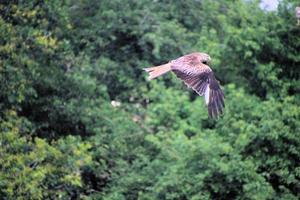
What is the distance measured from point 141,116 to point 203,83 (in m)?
5.70

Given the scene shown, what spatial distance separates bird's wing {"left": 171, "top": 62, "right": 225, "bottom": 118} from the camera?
25.6ft

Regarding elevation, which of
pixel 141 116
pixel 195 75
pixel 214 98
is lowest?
pixel 141 116

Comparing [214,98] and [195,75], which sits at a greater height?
[195,75]

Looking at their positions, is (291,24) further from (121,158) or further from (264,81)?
(121,158)

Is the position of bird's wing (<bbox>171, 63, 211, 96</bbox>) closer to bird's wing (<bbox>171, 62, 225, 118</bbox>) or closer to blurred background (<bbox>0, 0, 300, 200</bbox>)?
bird's wing (<bbox>171, 62, 225, 118</bbox>)

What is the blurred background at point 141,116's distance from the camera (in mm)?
11070

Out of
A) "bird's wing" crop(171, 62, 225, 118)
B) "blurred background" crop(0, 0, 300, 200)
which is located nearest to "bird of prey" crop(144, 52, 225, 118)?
"bird's wing" crop(171, 62, 225, 118)

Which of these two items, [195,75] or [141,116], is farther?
[141,116]

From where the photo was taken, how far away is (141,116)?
13.5 meters

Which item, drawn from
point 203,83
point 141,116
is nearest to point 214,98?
point 203,83

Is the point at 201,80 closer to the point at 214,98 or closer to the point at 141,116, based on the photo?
the point at 214,98

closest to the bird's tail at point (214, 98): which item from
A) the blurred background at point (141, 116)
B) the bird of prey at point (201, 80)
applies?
the bird of prey at point (201, 80)

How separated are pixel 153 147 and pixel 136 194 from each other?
85cm

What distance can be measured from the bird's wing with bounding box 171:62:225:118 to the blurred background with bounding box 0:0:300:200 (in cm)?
307
